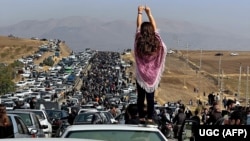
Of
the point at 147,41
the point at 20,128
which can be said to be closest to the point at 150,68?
the point at 147,41

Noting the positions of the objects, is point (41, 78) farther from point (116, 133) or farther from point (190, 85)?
point (116, 133)

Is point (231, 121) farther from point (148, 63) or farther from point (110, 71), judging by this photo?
point (110, 71)

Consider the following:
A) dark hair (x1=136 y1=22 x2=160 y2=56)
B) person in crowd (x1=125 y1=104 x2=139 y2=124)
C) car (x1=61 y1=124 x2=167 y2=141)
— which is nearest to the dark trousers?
car (x1=61 y1=124 x2=167 y2=141)

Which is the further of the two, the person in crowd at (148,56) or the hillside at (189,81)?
the hillside at (189,81)

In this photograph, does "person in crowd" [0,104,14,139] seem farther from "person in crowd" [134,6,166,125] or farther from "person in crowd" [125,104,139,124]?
"person in crowd" [134,6,166,125]

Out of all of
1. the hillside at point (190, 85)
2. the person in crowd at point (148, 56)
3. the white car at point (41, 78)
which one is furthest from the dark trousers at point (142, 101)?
the white car at point (41, 78)

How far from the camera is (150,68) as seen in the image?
870 centimetres

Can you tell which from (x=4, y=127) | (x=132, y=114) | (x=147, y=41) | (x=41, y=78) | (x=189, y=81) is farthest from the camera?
(x=189, y=81)

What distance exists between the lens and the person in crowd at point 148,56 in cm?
869

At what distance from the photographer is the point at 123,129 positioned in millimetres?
8898

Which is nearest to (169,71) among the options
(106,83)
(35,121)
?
(106,83)

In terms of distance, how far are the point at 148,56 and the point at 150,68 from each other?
13 centimetres

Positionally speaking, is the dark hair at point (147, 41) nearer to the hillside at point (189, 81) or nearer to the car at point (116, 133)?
the car at point (116, 133)

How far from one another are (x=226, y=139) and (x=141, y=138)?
1127 mm
